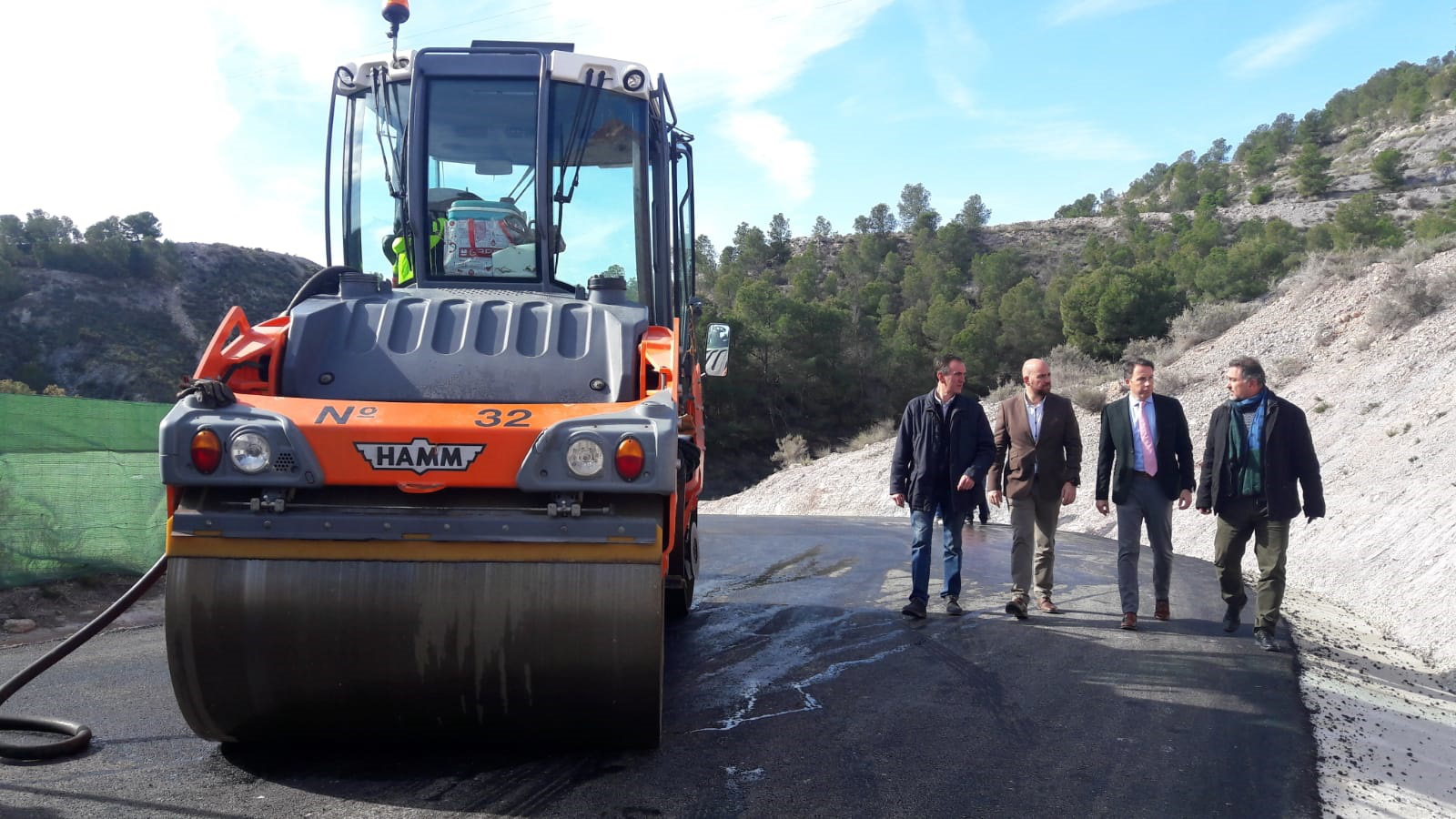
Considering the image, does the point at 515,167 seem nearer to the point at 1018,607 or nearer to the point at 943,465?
the point at 943,465

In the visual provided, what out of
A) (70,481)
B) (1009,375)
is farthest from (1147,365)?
(1009,375)

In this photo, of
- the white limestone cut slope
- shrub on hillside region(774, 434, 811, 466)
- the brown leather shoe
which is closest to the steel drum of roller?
the white limestone cut slope

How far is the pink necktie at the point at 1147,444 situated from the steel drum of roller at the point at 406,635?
4.78 meters

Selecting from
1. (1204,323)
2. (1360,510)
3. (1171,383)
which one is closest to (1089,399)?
(1171,383)

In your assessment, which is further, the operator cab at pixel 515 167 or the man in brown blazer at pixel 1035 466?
the man in brown blazer at pixel 1035 466

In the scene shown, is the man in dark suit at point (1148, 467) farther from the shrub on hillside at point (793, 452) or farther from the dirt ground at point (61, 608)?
the shrub on hillside at point (793, 452)

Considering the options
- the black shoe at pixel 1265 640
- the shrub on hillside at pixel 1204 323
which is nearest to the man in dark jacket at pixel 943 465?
the black shoe at pixel 1265 640

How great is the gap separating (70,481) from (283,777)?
6090 millimetres

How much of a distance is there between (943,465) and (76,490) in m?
6.97

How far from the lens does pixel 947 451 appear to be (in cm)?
779

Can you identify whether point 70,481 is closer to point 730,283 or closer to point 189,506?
point 189,506

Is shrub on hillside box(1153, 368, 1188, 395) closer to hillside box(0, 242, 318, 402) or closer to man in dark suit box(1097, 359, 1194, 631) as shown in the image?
man in dark suit box(1097, 359, 1194, 631)

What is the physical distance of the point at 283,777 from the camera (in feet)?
13.8

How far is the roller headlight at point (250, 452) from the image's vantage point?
4027mm
